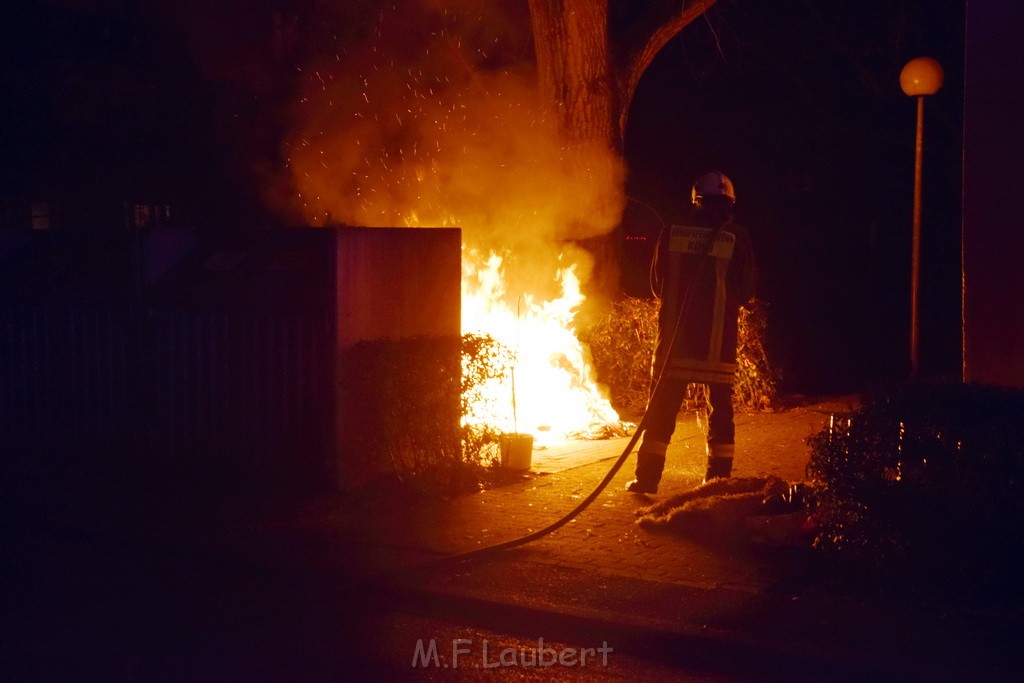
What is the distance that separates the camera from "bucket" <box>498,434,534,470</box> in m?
8.41

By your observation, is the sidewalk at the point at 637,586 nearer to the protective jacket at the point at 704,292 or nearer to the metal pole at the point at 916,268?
the protective jacket at the point at 704,292

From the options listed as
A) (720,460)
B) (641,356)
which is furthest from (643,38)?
(720,460)

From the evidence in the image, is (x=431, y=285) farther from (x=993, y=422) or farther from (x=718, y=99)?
(x=718, y=99)

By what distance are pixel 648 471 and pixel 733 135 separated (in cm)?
1679

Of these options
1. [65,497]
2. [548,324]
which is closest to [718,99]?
[548,324]

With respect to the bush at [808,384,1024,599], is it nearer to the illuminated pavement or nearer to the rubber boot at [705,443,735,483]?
the illuminated pavement

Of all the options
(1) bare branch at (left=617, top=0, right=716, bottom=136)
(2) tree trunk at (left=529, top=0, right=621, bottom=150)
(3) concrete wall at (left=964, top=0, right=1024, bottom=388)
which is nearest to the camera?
(3) concrete wall at (left=964, top=0, right=1024, bottom=388)

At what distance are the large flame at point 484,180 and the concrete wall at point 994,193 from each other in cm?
341

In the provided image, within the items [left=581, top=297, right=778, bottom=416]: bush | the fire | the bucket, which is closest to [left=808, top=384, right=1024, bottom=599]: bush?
the bucket

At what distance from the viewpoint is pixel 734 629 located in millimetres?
5078

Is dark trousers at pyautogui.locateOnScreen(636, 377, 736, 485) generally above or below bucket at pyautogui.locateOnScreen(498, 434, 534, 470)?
above

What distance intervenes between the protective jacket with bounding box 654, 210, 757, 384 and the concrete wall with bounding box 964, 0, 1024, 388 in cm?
144

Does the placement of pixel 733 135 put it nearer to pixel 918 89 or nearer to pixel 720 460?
pixel 918 89

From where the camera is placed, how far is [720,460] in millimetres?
7555
